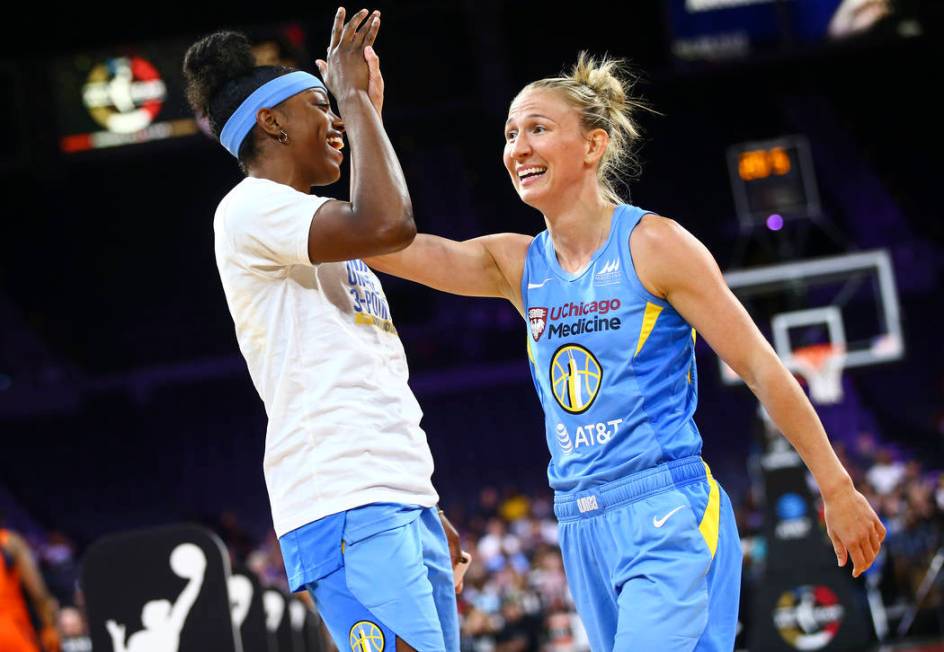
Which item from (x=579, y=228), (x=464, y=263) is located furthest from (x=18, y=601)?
(x=579, y=228)

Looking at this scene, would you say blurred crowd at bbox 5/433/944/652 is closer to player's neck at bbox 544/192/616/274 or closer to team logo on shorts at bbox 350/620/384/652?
player's neck at bbox 544/192/616/274

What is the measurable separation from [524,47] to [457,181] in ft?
8.55

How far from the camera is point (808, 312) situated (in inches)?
412

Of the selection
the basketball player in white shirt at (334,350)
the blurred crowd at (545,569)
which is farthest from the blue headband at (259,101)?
the blurred crowd at (545,569)

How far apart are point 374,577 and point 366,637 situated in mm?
136

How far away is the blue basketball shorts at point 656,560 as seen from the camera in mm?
2756

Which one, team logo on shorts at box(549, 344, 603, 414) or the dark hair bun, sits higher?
the dark hair bun

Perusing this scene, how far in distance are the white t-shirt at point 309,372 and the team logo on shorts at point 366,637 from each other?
9.9 inches

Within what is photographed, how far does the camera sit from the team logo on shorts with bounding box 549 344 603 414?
9.66 feet

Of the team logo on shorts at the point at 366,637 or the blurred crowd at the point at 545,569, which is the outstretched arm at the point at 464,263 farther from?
the blurred crowd at the point at 545,569

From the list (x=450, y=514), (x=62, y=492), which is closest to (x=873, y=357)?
(x=450, y=514)

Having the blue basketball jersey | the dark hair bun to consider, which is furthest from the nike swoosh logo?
the dark hair bun

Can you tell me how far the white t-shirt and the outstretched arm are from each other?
52cm

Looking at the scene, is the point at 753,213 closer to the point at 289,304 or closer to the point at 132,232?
the point at 289,304
